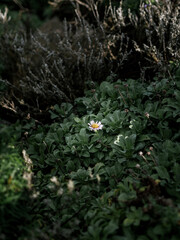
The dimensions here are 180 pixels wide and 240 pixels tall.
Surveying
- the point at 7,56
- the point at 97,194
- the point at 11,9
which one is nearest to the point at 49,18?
the point at 11,9

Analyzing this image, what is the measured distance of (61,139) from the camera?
95.0 inches

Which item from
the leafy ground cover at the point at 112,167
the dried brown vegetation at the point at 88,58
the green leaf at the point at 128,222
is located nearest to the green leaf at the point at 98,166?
the leafy ground cover at the point at 112,167

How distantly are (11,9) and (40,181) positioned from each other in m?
3.82

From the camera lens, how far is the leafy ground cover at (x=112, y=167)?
148 cm

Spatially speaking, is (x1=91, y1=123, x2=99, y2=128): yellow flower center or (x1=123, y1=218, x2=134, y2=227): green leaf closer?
(x1=123, y1=218, x2=134, y2=227): green leaf

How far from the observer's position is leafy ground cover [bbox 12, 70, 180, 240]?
4.87ft

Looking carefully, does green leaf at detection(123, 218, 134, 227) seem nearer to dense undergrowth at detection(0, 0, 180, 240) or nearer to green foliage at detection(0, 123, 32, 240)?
dense undergrowth at detection(0, 0, 180, 240)

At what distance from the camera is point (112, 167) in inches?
79.7

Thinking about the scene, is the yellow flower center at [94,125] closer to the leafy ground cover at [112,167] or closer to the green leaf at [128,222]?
the leafy ground cover at [112,167]

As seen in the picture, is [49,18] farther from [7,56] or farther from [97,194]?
[97,194]

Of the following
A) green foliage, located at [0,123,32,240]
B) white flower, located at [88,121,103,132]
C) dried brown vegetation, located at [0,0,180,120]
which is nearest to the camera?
green foliage, located at [0,123,32,240]

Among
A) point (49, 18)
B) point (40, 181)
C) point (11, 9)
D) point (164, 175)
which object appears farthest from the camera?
point (49, 18)

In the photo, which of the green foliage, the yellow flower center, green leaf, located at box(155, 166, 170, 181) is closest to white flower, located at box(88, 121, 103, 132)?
the yellow flower center

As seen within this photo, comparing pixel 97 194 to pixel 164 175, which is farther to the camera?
pixel 97 194
